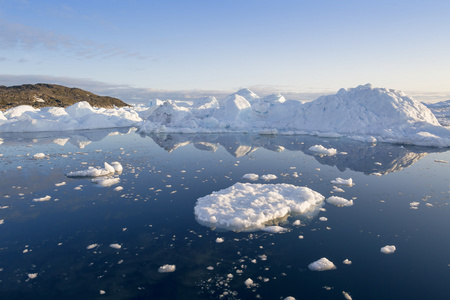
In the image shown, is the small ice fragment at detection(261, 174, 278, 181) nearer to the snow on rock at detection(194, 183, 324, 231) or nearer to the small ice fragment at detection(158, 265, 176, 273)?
the snow on rock at detection(194, 183, 324, 231)

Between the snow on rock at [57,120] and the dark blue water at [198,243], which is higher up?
the snow on rock at [57,120]

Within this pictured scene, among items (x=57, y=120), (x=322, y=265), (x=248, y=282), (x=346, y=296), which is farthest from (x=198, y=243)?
(x=57, y=120)

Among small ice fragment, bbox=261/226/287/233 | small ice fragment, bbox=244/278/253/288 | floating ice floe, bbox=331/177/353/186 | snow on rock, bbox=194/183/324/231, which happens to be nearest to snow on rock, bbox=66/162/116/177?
snow on rock, bbox=194/183/324/231

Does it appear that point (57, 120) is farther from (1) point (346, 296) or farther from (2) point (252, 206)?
(1) point (346, 296)

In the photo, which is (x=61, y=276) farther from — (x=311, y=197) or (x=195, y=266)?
(x=311, y=197)

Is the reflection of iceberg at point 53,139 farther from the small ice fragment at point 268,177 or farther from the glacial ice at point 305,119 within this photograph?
the small ice fragment at point 268,177

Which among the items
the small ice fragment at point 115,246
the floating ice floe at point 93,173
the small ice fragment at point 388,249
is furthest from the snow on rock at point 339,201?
the floating ice floe at point 93,173
